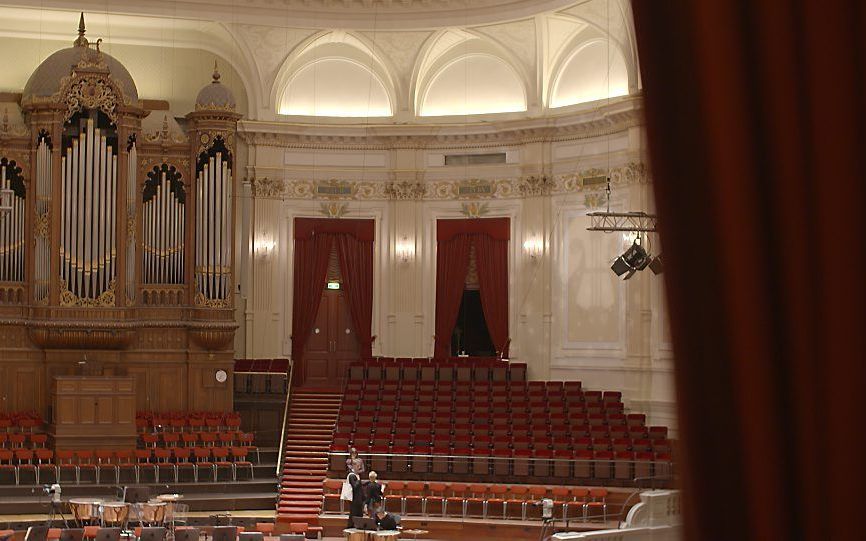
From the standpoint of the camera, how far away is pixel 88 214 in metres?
22.2

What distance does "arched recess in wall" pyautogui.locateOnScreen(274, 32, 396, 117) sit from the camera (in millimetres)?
26875

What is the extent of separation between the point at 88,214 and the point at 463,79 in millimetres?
9412

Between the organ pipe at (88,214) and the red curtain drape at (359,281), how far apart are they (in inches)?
228

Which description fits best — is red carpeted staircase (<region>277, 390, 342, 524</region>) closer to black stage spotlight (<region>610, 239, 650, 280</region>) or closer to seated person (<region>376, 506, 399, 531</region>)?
seated person (<region>376, 506, 399, 531</region>)

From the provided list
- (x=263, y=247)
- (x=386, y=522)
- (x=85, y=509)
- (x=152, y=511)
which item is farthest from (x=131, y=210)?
(x=386, y=522)

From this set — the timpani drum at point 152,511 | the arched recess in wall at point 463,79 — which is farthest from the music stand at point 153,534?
the arched recess in wall at point 463,79

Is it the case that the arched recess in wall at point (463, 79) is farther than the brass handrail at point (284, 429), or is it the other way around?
the arched recess in wall at point (463, 79)

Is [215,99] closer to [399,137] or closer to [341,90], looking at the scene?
[341,90]

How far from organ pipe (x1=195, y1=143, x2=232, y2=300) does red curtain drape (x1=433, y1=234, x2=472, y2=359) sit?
537cm

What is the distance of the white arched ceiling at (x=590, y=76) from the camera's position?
2422cm

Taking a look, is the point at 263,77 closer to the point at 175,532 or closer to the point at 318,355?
the point at 318,355

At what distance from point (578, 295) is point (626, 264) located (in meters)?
6.67

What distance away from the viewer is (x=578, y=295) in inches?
986

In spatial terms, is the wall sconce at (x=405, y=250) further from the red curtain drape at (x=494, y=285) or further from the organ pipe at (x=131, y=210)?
the organ pipe at (x=131, y=210)
